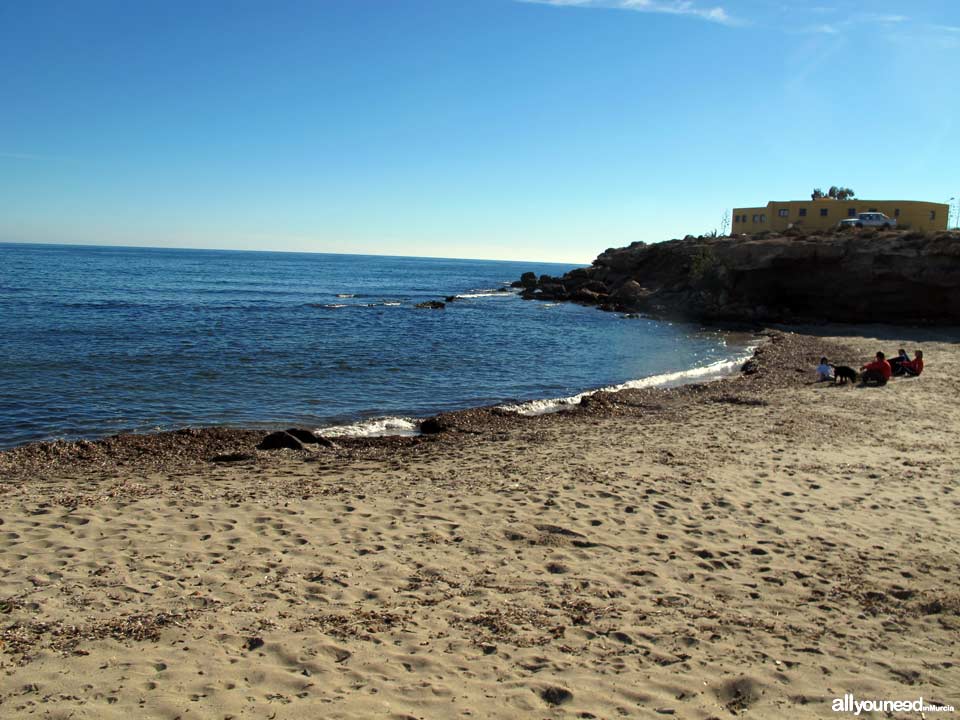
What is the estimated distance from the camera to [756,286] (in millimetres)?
42125

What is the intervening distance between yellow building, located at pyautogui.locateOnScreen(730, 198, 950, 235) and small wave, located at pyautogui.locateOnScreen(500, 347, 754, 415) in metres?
29.1

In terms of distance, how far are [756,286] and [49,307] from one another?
44.5m

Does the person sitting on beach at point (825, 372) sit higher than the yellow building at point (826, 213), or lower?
lower

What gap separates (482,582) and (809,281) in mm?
38343

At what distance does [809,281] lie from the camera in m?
38.6

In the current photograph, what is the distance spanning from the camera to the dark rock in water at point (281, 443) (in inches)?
492

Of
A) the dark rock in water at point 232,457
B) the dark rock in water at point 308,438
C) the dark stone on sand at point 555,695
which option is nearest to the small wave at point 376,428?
the dark rock in water at point 308,438

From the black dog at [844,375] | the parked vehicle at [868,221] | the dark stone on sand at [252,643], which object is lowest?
the dark stone on sand at [252,643]

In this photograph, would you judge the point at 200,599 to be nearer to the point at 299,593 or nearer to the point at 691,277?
the point at 299,593

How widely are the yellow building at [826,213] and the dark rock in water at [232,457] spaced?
47197 mm

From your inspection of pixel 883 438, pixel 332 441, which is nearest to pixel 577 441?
pixel 332 441

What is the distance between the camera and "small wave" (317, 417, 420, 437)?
47.6 feet

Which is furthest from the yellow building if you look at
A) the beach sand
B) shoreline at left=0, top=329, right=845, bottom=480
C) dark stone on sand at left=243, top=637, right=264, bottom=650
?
dark stone on sand at left=243, top=637, right=264, bottom=650

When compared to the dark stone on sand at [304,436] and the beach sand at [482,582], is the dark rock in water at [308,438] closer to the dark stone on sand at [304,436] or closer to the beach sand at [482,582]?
the dark stone on sand at [304,436]
